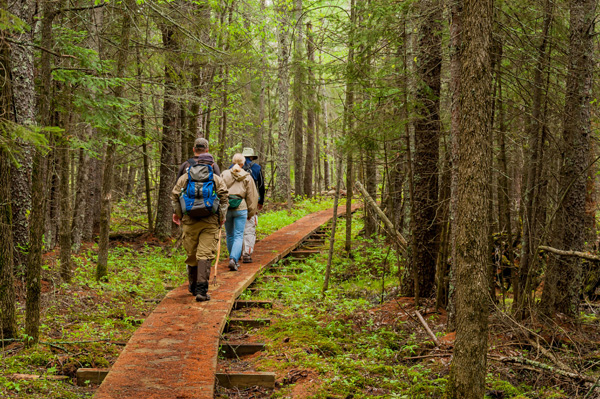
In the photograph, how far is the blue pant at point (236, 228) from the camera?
9391mm

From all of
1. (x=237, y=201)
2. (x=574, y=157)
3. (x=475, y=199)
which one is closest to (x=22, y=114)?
(x=237, y=201)

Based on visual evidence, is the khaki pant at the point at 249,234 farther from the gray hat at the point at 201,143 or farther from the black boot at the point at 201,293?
the black boot at the point at 201,293

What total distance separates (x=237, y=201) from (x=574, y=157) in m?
6.02

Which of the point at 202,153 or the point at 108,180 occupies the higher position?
the point at 202,153

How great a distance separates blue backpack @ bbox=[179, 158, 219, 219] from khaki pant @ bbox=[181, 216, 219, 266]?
211mm

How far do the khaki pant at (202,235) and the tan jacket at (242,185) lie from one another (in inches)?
82.1

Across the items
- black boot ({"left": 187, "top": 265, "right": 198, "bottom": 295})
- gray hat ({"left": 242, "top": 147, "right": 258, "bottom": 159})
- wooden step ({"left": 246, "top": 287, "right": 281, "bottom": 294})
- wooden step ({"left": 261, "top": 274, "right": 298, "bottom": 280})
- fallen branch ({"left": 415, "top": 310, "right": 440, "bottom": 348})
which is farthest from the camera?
gray hat ({"left": 242, "top": 147, "right": 258, "bottom": 159})

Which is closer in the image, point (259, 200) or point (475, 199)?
point (475, 199)

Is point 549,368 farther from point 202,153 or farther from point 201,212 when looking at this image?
point 202,153

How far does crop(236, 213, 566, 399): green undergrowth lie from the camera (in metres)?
4.80

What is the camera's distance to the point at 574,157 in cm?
659

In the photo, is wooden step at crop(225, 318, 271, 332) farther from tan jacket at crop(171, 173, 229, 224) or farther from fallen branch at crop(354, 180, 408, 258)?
fallen branch at crop(354, 180, 408, 258)

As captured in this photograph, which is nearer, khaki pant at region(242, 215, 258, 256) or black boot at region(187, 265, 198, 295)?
black boot at region(187, 265, 198, 295)

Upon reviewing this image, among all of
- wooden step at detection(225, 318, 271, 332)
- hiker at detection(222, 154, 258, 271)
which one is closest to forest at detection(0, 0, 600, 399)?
wooden step at detection(225, 318, 271, 332)
